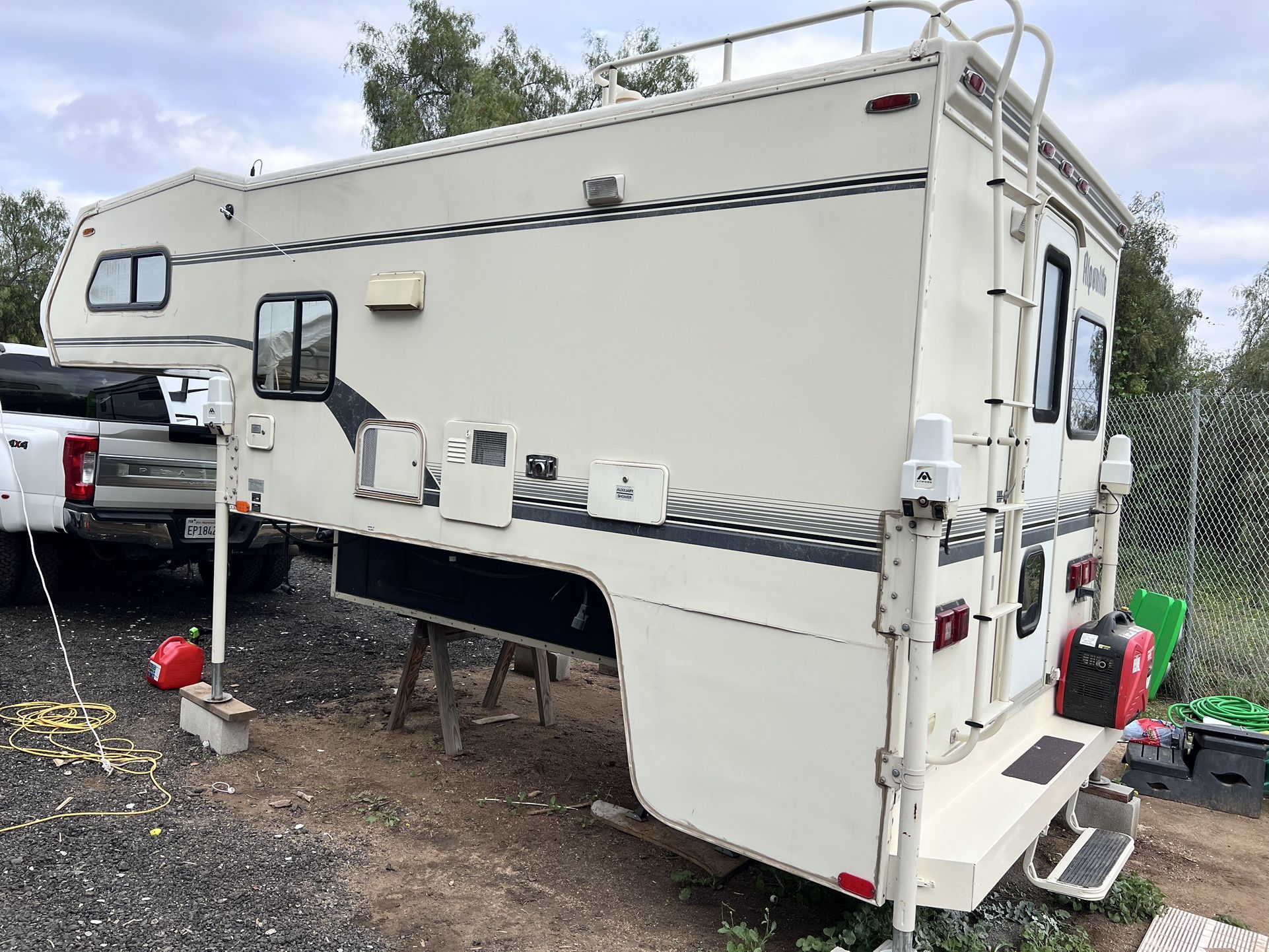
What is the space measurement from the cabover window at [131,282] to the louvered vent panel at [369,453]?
1737mm


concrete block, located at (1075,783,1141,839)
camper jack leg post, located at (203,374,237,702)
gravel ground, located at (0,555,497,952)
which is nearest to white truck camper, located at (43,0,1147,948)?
concrete block, located at (1075,783,1141,839)

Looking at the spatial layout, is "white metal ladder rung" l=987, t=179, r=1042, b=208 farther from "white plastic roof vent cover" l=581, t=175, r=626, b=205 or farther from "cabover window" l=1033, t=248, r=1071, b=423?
"white plastic roof vent cover" l=581, t=175, r=626, b=205

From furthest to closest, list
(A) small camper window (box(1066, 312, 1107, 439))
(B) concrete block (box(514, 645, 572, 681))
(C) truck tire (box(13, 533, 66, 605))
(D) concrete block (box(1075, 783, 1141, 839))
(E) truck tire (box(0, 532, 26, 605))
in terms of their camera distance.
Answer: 1. (C) truck tire (box(13, 533, 66, 605))
2. (E) truck tire (box(0, 532, 26, 605))
3. (B) concrete block (box(514, 645, 572, 681))
4. (D) concrete block (box(1075, 783, 1141, 839))
5. (A) small camper window (box(1066, 312, 1107, 439))

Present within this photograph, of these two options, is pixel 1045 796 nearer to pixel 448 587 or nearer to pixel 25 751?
pixel 448 587

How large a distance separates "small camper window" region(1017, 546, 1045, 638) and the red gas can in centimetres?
414

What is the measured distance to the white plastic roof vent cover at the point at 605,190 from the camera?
3354 millimetres

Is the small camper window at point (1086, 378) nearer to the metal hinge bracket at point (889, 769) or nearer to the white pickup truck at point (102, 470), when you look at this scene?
the metal hinge bracket at point (889, 769)

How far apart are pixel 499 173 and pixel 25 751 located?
3594 mm

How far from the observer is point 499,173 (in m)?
3.73

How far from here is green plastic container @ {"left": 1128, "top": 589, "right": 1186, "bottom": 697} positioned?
558 centimetres

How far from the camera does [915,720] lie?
2.74 m

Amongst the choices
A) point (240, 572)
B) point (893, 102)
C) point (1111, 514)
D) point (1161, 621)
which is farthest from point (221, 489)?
point (1161, 621)

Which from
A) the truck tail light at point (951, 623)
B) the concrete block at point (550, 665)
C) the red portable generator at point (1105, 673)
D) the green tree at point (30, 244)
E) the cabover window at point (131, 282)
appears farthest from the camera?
the green tree at point (30, 244)

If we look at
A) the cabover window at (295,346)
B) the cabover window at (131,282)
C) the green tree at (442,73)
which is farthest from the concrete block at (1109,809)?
the green tree at (442,73)
